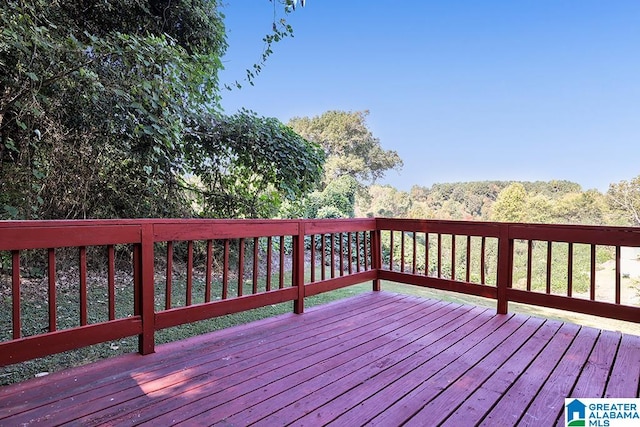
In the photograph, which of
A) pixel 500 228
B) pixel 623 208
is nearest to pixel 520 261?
pixel 623 208

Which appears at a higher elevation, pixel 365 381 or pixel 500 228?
pixel 500 228

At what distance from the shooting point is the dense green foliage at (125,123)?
3209mm

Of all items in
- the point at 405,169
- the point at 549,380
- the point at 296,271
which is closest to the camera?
the point at 549,380

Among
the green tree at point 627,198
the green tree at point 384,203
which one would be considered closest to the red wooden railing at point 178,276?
the green tree at point 384,203

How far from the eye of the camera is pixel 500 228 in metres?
3.25

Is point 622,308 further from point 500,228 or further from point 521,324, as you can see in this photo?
point 500,228

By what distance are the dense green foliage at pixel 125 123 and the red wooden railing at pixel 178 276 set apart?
88 centimetres

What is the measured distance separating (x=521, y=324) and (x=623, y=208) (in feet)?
36.8

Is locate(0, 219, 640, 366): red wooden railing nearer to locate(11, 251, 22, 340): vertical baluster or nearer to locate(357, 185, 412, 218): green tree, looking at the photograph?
locate(11, 251, 22, 340): vertical baluster

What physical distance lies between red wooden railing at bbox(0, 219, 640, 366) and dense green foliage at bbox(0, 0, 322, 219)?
878 millimetres

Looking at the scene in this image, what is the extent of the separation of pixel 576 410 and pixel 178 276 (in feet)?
17.6

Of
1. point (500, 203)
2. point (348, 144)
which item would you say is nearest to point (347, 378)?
point (348, 144)

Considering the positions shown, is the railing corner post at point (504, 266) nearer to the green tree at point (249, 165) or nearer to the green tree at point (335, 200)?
the green tree at point (249, 165)

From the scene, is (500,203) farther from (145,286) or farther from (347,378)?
(145,286)
